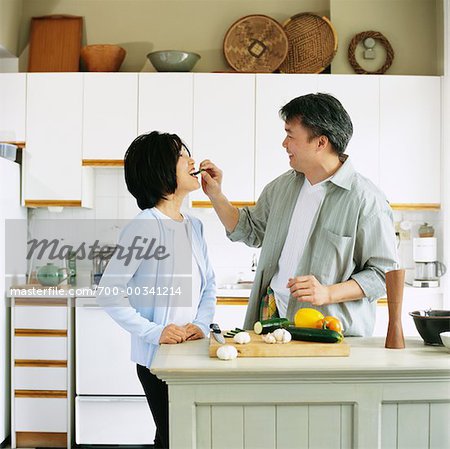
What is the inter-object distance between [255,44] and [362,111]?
2.66 feet

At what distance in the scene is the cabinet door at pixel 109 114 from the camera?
4277 mm

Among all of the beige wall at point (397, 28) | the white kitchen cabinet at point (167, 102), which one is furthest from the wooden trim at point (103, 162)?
the beige wall at point (397, 28)

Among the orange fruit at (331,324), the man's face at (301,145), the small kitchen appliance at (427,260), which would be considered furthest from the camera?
the small kitchen appliance at (427,260)

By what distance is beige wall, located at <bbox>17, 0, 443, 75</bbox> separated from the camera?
459 cm

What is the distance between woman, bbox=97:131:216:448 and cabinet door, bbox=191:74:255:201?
191cm

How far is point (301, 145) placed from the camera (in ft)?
7.82

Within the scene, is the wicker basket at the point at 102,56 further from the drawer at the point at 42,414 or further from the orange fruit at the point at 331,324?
the orange fruit at the point at 331,324

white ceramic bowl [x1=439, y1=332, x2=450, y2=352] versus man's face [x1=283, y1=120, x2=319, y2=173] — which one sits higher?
man's face [x1=283, y1=120, x2=319, y2=173]

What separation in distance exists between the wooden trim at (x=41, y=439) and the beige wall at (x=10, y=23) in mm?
2312

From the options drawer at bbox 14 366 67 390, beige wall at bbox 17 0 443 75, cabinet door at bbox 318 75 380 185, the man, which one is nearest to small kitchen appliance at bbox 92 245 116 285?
drawer at bbox 14 366 67 390

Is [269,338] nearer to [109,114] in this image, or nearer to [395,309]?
[395,309]

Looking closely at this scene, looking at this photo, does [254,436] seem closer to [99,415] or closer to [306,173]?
[306,173]

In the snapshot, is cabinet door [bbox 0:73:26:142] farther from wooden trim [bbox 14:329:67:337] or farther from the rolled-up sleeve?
the rolled-up sleeve

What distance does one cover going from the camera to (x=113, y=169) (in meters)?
4.58
